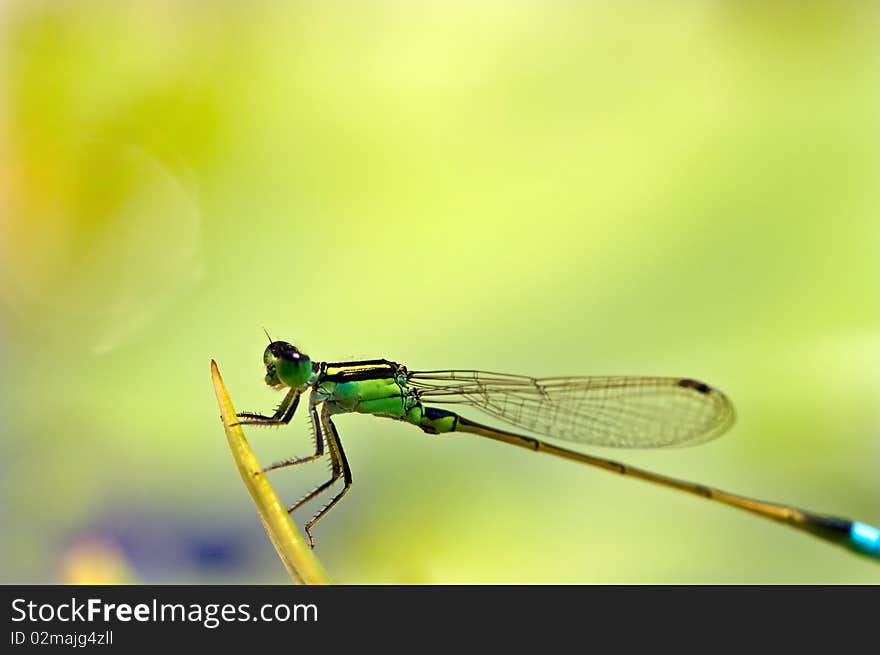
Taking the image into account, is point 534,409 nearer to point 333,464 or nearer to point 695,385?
point 695,385

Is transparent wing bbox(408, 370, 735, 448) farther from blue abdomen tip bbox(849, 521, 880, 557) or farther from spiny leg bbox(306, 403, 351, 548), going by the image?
blue abdomen tip bbox(849, 521, 880, 557)

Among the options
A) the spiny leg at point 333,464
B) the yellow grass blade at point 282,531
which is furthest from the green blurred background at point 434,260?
the yellow grass blade at point 282,531

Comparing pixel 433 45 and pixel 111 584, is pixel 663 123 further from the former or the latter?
pixel 111 584

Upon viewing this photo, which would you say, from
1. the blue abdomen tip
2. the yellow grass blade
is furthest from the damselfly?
the yellow grass blade

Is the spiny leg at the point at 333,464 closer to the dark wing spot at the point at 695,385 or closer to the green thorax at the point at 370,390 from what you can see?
the green thorax at the point at 370,390

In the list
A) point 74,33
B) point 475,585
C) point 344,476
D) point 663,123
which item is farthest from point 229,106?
point 475,585

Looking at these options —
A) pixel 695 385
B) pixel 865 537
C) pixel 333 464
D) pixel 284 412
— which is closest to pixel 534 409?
pixel 695 385
